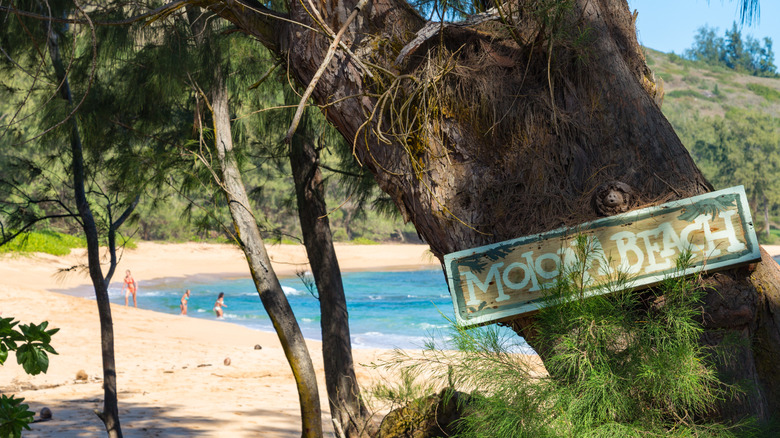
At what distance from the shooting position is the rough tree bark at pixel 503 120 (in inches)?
60.4

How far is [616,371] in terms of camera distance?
55.5 inches

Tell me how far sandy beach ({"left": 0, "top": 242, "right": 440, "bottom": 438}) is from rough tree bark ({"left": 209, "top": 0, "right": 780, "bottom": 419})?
3.30ft

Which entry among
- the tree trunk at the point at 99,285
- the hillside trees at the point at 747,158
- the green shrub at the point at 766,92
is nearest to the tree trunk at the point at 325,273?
the tree trunk at the point at 99,285

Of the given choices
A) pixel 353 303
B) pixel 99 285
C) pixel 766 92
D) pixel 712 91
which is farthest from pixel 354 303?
pixel 712 91

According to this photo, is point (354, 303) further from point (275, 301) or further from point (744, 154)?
point (744, 154)

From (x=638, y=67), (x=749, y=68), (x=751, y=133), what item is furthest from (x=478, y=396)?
(x=749, y=68)

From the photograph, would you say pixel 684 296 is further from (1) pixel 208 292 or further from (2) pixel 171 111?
(1) pixel 208 292

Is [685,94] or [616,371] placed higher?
[685,94]

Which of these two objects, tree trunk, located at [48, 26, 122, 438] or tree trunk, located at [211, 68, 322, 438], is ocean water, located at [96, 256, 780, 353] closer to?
tree trunk, located at [48, 26, 122, 438]

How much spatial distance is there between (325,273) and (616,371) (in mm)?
3346

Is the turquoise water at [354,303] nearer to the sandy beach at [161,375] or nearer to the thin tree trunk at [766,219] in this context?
the sandy beach at [161,375]

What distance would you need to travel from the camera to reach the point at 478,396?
5.15 feet

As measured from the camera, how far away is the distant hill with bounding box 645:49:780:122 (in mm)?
75250

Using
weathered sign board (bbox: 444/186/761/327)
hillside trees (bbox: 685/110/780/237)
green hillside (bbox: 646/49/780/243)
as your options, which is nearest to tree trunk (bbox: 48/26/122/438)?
weathered sign board (bbox: 444/186/761/327)
